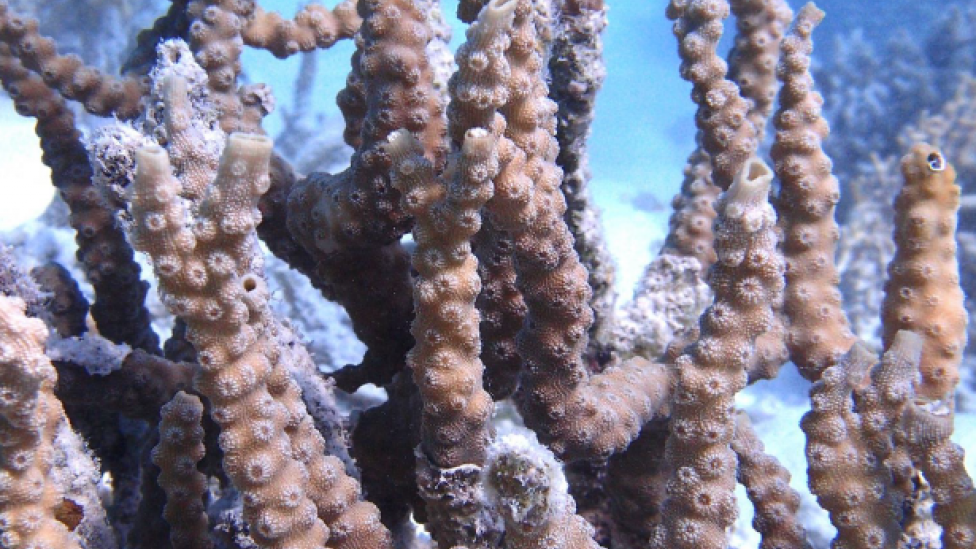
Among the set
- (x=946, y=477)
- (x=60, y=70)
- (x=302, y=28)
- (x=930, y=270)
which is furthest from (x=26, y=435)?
(x=930, y=270)

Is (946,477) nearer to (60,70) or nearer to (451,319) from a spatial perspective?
(451,319)

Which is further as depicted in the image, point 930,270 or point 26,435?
point 930,270

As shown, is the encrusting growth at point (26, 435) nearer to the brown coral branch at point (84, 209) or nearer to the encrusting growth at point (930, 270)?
the brown coral branch at point (84, 209)

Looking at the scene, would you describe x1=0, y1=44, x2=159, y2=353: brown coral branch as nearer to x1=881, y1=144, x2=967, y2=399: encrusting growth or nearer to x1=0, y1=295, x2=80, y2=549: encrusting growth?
x1=0, y1=295, x2=80, y2=549: encrusting growth

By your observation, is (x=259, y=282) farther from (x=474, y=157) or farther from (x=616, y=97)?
(x=616, y=97)

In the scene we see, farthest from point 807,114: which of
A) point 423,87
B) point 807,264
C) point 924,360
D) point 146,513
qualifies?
point 146,513

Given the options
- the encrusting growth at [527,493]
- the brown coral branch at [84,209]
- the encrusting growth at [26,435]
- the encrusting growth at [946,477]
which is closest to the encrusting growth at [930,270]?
the encrusting growth at [946,477]

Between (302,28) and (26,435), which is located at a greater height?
(302,28)

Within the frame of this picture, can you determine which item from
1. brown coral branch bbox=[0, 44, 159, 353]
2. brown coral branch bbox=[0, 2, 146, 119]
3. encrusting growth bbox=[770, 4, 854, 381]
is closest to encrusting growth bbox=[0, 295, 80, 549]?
brown coral branch bbox=[0, 44, 159, 353]
